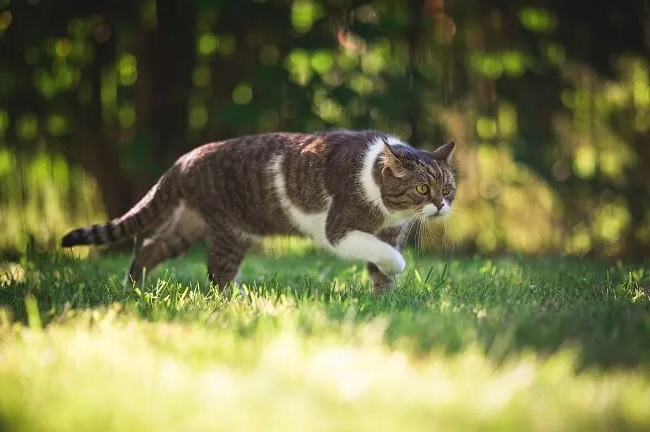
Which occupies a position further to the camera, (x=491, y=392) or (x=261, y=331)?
(x=261, y=331)

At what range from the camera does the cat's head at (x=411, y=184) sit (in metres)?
4.52

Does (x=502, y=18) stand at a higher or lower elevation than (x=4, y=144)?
higher

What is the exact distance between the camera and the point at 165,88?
26.4ft

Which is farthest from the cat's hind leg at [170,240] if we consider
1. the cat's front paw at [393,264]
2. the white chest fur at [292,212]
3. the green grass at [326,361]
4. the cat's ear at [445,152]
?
the cat's ear at [445,152]

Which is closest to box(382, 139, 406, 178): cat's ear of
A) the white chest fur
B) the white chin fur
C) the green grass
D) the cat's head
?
the cat's head

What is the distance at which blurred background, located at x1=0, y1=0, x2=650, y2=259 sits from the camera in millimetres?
7520

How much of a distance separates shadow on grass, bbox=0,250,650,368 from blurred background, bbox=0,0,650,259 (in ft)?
7.07

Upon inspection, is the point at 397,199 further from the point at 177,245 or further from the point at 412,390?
the point at 412,390

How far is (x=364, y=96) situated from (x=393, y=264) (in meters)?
3.28

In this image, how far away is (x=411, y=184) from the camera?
14.8 feet

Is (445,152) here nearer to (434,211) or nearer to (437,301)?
(434,211)

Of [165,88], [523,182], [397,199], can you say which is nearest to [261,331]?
[397,199]

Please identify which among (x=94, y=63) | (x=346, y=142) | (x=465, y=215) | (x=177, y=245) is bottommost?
(x=465, y=215)

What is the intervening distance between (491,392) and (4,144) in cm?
723
